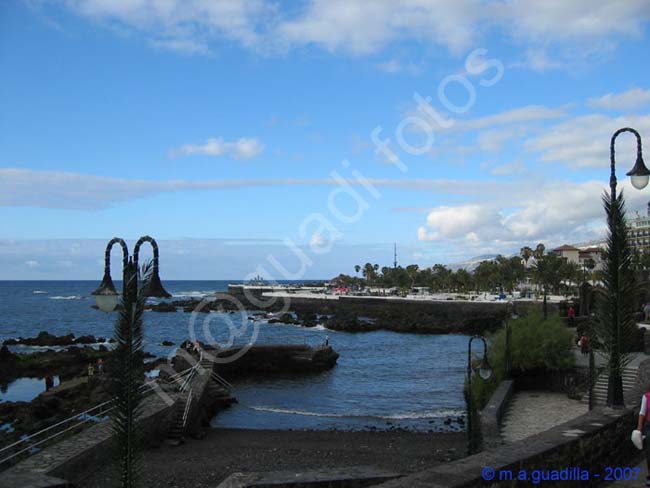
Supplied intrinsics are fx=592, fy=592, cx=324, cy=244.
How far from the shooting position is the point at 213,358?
124 ft

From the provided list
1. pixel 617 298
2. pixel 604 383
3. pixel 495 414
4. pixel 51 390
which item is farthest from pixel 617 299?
pixel 51 390

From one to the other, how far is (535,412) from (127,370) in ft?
58.3

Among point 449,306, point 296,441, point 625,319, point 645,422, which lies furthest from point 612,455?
point 449,306

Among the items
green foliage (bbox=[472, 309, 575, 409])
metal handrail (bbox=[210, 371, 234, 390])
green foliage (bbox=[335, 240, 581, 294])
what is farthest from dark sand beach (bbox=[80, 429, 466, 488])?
green foliage (bbox=[335, 240, 581, 294])

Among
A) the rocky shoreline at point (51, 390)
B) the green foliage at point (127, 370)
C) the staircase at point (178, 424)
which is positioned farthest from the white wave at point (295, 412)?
the green foliage at point (127, 370)

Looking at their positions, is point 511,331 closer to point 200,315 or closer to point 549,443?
point 549,443

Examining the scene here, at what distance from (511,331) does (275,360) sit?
20720 millimetres

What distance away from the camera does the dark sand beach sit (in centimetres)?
1652

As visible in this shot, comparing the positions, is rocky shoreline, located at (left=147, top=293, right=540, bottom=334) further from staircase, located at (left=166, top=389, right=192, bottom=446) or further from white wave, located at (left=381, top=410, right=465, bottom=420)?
staircase, located at (left=166, top=389, right=192, bottom=446)

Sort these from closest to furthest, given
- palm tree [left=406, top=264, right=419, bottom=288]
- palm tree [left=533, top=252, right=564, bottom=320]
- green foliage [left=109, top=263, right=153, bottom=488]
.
A: green foliage [left=109, top=263, right=153, bottom=488] < palm tree [left=533, top=252, right=564, bottom=320] < palm tree [left=406, top=264, right=419, bottom=288]

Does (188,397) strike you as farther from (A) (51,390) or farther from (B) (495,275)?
(B) (495,275)

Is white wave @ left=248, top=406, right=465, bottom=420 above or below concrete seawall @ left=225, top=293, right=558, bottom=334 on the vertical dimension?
below

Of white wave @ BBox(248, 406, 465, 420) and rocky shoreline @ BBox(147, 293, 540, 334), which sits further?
rocky shoreline @ BBox(147, 293, 540, 334)

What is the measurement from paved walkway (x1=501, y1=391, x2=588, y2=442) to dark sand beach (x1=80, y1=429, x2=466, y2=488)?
204 cm
